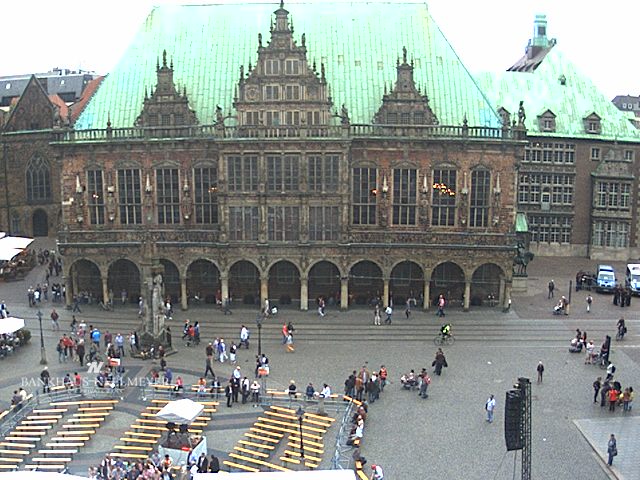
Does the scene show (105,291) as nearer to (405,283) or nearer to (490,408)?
(405,283)

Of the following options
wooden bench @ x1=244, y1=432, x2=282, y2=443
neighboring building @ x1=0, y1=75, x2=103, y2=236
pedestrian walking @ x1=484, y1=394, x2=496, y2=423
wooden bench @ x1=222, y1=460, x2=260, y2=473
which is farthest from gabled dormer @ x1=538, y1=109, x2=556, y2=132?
wooden bench @ x1=222, y1=460, x2=260, y2=473

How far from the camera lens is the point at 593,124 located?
7206 centimetres

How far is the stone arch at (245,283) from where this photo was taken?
186 feet

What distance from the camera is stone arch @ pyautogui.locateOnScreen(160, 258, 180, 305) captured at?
56844mm

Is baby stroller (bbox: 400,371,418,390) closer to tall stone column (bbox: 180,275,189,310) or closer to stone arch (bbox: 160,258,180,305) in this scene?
tall stone column (bbox: 180,275,189,310)

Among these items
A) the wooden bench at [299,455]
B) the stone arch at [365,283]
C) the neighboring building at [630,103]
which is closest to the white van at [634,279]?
the stone arch at [365,283]

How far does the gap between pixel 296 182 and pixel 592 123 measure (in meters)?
34.2

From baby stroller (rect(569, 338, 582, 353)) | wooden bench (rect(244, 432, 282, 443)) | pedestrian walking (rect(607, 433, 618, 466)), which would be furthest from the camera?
baby stroller (rect(569, 338, 582, 353))

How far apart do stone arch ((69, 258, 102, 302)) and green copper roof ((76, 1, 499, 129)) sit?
10.6m

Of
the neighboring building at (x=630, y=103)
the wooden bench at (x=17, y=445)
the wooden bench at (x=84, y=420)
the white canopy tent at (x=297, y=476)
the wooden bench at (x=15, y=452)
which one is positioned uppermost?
the neighboring building at (x=630, y=103)

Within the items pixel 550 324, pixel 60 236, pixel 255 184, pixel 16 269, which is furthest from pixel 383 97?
pixel 16 269

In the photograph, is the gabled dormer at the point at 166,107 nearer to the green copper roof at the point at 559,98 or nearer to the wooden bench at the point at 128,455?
the wooden bench at the point at 128,455

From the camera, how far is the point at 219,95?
56.8m

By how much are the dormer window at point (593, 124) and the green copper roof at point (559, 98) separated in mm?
337
